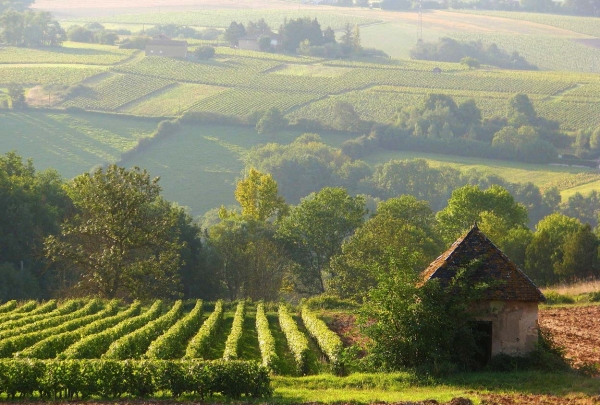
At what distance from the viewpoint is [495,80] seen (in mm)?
162250

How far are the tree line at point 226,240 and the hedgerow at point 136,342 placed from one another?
1089cm

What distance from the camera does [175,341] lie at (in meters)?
33.3

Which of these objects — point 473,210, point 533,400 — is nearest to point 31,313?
point 533,400

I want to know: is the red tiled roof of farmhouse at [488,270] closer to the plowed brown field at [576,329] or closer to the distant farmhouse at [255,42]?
the plowed brown field at [576,329]

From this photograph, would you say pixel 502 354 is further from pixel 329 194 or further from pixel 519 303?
pixel 329 194

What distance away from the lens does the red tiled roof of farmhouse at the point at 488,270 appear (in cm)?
2886

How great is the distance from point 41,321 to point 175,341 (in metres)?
6.76

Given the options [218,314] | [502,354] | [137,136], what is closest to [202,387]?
[502,354]

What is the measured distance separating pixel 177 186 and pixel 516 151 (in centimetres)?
4751

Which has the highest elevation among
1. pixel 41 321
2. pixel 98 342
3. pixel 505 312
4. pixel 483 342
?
pixel 505 312

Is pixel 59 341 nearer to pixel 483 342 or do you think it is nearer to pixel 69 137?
pixel 483 342

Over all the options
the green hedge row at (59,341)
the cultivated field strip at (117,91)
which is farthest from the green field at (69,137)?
the green hedge row at (59,341)

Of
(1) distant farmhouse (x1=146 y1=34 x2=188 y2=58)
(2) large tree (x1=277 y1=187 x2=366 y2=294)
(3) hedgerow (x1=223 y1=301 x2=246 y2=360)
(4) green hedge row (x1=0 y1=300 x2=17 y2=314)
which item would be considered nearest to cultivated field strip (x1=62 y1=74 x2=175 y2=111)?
(1) distant farmhouse (x1=146 y1=34 x2=188 y2=58)

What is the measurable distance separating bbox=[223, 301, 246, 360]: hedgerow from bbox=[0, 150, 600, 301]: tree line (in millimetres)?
6071
